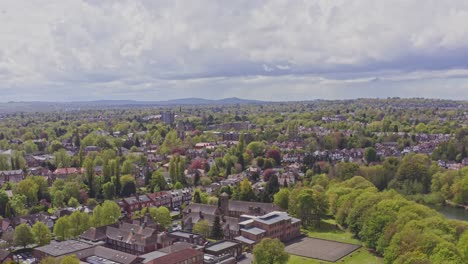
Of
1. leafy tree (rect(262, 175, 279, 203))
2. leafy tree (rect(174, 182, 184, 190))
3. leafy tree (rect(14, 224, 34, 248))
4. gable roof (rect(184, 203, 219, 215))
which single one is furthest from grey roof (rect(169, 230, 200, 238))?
leafy tree (rect(174, 182, 184, 190))

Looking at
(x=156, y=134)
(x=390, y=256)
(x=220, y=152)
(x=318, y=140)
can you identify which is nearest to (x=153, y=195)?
(x=390, y=256)

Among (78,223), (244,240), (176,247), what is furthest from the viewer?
(78,223)

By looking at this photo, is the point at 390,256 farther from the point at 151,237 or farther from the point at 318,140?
the point at 318,140

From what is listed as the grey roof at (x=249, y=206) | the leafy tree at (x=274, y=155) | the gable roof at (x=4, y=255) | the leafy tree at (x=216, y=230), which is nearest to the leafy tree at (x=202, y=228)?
the leafy tree at (x=216, y=230)

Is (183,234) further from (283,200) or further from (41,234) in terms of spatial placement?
(283,200)

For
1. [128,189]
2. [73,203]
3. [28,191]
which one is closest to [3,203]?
[28,191]

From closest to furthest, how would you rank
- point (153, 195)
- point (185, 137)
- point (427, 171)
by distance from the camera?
point (153, 195)
point (427, 171)
point (185, 137)
